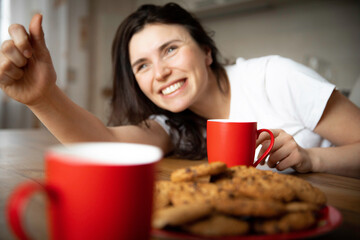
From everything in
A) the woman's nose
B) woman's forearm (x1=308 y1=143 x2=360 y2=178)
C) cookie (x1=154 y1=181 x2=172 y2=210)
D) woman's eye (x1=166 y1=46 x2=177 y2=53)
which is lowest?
woman's forearm (x1=308 y1=143 x2=360 y2=178)

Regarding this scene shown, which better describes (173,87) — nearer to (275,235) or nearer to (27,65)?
(27,65)

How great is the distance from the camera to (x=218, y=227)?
0.38 m

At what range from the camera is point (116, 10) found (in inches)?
179

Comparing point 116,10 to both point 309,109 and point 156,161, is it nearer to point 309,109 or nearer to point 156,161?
point 309,109

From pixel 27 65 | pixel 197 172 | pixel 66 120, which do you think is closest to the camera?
Answer: pixel 197 172

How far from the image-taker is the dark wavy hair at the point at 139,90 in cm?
141

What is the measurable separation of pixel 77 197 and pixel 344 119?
1.12m

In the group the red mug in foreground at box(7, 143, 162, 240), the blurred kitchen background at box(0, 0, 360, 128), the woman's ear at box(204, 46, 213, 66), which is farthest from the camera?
the blurred kitchen background at box(0, 0, 360, 128)

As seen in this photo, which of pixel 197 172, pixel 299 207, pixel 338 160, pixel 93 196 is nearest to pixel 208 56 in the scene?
pixel 338 160

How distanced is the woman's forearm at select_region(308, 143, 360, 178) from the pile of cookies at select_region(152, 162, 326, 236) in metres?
0.45

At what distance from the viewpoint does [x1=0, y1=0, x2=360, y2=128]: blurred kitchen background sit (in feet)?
9.59

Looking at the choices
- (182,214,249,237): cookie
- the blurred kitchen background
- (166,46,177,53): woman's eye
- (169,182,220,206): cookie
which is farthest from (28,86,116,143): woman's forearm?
the blurred kitchen background

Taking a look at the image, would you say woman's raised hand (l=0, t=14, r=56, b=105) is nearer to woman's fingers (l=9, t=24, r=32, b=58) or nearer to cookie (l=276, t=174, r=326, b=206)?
woman's fingers (l=9, t=24, r=32, b=58)

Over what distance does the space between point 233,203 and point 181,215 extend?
7 cm
